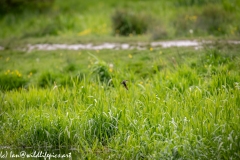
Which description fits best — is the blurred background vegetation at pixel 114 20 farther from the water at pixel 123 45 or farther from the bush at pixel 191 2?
the water at pixel 123 45

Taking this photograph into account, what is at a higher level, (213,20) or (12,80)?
(213,20)

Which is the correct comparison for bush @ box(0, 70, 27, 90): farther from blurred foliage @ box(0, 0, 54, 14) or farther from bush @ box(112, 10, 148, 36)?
blurred foliage @ box(0, 0, 54, 14)

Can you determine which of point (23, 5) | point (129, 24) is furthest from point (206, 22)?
point (23, 5)

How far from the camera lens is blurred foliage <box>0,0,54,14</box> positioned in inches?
948

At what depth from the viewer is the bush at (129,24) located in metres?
17.2

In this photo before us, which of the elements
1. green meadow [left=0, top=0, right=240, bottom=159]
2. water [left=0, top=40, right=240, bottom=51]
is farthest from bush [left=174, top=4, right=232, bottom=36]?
water [left=0, top=40, right=240, bottom=51]

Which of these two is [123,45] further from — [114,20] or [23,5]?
[23,5]

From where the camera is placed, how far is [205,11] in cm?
1727

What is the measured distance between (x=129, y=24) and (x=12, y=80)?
22.8ft

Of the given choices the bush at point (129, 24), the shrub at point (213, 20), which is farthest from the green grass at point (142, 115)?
the bush at point (129, 24)

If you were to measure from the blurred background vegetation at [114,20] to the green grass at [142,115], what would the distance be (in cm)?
479

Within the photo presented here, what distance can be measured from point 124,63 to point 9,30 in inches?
444

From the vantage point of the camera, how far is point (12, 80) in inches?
456

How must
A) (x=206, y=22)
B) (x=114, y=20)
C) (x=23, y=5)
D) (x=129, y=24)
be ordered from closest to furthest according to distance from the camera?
1. (x=206, y=22)
2. (x=129, y=24)
3. (x=114, y=20)
4. (x=23, y=5)
